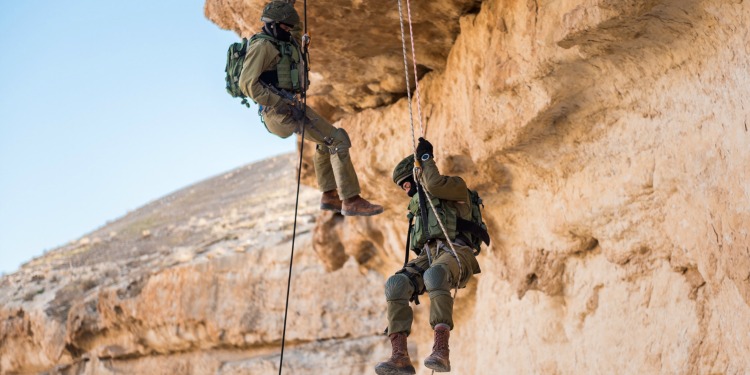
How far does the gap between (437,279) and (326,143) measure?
2.25 meters

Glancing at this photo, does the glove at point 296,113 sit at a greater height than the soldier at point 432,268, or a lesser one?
greater

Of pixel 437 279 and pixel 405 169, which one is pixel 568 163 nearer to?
pixel 405 169

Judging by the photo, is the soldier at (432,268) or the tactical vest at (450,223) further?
the tactical vest at (450,223)

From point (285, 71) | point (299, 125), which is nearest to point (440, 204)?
point (299, 125)

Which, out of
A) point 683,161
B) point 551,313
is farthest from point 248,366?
point 683,161

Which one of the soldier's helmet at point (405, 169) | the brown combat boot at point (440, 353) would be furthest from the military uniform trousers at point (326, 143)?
the brown combat boot at point (440, 353)

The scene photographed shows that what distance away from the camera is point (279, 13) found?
8.66 metres

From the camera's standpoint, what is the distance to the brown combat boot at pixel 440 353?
722 cm

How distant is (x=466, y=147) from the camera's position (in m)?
10.4

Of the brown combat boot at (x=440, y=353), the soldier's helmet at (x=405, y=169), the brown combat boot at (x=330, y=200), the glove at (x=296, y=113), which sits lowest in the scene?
the brown combat boot at (x=440, y=353)

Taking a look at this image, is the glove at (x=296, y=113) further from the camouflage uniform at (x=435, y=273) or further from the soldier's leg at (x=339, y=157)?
the camouflage uniform at (x=435, y=273)

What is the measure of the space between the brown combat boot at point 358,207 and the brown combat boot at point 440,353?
195 centimetres

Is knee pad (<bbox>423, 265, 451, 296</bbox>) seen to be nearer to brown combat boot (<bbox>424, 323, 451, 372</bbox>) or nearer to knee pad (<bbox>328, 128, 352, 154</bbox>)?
brown combat boot (<bbox>424, 323, 451, 372</bbox>)

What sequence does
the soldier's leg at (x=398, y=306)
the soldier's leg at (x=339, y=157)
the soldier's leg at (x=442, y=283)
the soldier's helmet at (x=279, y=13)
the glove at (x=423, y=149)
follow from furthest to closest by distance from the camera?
the soldier's leg at (x=339, y=157)
the soldier's helmet at (x=279, y=13)
the glove at (x=423, y=149)
the soldier's leg at (x=398, y=306)
the soldier's leg at (x=442, y=283)
